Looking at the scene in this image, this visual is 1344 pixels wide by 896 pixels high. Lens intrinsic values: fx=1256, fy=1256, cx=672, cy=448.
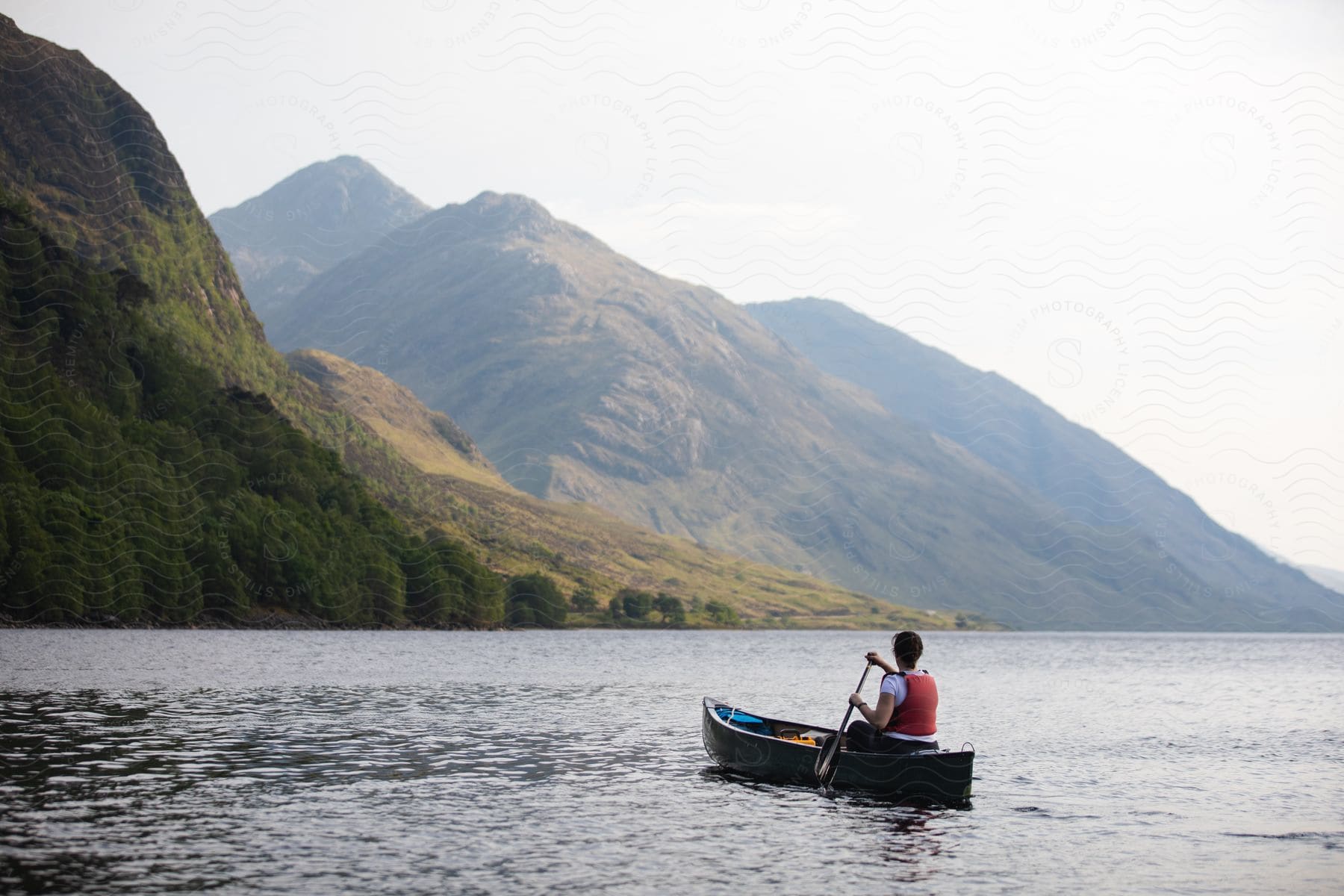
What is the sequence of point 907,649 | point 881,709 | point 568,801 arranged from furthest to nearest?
point 881,709, point 568,801, point 907,649

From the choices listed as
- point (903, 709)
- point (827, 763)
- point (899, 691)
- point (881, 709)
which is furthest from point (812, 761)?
point (899, 691)

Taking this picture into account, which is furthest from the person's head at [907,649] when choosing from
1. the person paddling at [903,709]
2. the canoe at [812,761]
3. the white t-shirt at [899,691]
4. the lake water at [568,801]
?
the lake water at [568,801]

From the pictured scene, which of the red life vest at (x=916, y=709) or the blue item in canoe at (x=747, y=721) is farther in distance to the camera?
the blue item in canoe at (x=747, y=721)

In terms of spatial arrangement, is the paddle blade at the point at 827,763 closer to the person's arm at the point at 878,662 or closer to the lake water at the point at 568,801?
the lake water at the point at 568,801

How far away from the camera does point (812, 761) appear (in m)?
43.7

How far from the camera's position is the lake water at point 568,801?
29.4m

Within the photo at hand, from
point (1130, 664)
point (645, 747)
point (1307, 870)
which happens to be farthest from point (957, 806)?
point (1130, 664)

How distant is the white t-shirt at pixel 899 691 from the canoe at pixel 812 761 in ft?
1.71

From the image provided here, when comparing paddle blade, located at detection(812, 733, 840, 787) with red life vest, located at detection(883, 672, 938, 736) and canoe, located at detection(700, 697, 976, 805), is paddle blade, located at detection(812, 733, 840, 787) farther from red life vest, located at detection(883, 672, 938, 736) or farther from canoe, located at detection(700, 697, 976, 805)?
red life vest, located at detection(883, 672, 938, 736)

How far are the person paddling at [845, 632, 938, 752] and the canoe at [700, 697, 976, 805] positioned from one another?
18.2 inches

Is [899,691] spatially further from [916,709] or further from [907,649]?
[907,649]

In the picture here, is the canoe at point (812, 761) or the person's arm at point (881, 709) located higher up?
the person's arm at point (881, 709)

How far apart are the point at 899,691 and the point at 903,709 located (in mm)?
913

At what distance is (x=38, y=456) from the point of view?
548 feet
